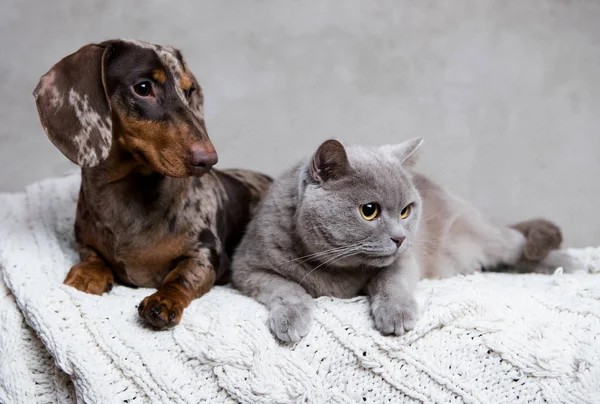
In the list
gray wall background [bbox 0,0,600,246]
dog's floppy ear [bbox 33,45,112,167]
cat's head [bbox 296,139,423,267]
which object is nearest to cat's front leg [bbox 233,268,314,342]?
cat's head [bbox 296,139,423,267]

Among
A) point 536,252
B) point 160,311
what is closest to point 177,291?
point 160,311

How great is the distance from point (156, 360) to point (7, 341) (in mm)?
409

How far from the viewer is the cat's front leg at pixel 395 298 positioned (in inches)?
53.0

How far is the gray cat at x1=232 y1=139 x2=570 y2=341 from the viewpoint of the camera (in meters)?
1.42

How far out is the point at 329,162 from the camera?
4.77 feet

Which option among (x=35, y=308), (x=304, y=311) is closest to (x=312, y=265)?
(x=304, y=311)

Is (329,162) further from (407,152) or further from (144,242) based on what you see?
(144,242)

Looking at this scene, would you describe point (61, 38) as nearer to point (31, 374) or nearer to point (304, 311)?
point (31, 374)

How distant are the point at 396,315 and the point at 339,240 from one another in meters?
0.23

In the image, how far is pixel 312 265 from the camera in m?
1.58

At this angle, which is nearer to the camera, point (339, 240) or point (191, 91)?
point (339, 240)

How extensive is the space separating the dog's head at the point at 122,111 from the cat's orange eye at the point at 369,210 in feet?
1.25

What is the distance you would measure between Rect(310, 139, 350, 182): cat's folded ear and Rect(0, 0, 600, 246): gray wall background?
112 cm

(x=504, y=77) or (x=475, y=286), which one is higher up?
(x=504, y=77)
